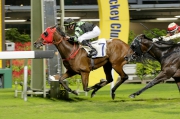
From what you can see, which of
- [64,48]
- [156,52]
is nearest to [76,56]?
[64,48]

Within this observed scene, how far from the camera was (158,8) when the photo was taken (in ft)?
80.7

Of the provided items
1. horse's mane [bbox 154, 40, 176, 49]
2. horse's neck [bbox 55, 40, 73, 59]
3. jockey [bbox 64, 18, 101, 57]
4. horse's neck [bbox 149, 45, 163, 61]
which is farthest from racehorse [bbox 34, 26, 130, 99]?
horse's mane [bbox 154, 40, 176, 49]

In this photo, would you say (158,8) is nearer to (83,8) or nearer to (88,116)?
(83,8)

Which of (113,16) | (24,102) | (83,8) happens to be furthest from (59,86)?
(83,8)

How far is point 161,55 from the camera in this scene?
10.6 m

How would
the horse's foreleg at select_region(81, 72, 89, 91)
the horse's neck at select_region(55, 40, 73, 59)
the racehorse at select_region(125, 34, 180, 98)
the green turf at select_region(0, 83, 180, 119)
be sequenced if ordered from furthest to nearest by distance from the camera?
1. the horse's neck at select_region(55, 40, 73, 59)
2. the horse's foreleg at select_region(81, 72, 89, 91)
3. the racehorse at select_region(125, 34, 180, 98)
4. the green turf at select_region(0, 83, 180, 119)

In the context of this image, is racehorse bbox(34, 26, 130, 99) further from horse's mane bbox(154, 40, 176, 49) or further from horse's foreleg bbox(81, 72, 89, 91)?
horse's mane bbox(154, 40, 176, 49)

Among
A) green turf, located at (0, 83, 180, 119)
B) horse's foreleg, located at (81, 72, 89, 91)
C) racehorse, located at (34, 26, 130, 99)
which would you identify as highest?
racehorse, located at (34, 26, 130, 99)

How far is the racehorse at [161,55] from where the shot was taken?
33.8 feet

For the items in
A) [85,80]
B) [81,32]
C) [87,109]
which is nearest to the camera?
[87,109]

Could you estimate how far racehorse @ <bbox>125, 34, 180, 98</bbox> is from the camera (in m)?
10.3

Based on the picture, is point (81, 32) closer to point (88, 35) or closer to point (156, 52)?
point (88, 35)

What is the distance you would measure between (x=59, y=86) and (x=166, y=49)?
2.52m

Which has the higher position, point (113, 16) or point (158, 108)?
point (113, 16)
